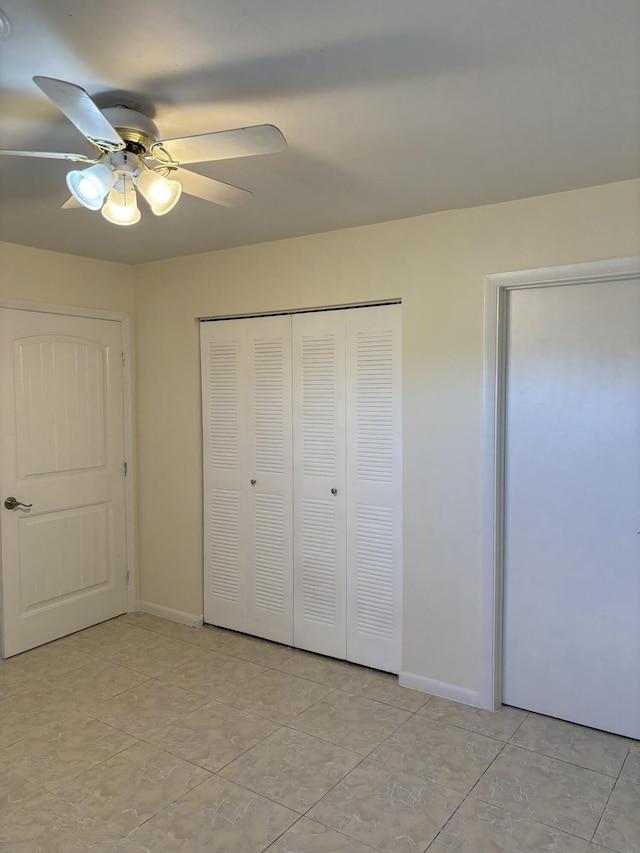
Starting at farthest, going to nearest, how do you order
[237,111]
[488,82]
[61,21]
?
[237,111]
[488,82]
[61,21]

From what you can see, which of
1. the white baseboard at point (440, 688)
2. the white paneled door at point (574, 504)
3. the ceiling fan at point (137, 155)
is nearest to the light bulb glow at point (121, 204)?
the ceiling fan at point (137, 155)

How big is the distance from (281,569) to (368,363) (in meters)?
1.34

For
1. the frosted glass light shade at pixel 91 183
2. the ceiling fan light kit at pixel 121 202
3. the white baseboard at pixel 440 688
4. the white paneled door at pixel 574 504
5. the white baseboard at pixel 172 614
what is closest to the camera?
the frosted glass light shade at pixel 91 183

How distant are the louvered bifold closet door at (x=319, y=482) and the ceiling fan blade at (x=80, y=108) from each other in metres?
1.82

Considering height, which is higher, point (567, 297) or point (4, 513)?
point (567, 297)

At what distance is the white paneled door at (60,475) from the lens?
353cm

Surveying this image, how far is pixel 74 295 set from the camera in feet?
12.5

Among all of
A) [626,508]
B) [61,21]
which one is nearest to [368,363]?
[626,508]

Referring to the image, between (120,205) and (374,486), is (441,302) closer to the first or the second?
(374,486)

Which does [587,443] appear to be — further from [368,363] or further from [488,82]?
[488,82]

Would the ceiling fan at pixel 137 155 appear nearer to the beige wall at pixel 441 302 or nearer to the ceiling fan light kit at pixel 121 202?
the ceiling fan light kit at pixel 121 202

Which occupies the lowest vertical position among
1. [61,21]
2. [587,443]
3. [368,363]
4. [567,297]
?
[587,443]

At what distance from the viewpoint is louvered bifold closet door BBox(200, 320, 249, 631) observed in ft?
12.3

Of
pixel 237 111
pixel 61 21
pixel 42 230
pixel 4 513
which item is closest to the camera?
pixel 61 21
